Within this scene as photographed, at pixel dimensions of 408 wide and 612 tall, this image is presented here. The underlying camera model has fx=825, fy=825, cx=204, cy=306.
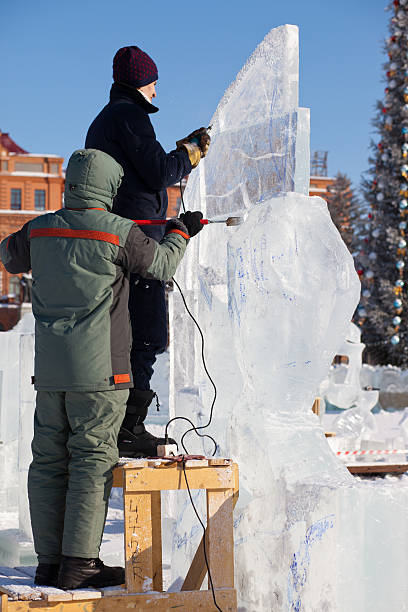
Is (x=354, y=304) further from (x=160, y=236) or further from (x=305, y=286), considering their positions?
(x=160, y=236)

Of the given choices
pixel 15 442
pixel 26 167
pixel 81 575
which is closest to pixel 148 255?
pixel 81 575

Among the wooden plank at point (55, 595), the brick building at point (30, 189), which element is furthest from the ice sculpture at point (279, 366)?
the brick building at point (30, 189)

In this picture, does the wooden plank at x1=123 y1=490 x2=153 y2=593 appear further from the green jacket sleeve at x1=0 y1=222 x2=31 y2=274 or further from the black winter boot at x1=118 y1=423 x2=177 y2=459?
the green jacket sleeve at x1=0 y1=222 x2=31 y2=274

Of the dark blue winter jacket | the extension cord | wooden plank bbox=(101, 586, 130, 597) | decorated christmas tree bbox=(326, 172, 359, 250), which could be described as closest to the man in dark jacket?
the dark blue winter jacket

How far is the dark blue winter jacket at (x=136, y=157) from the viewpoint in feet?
9.95

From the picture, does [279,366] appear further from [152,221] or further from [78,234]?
A: [78,234]

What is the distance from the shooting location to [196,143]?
10.7 ft

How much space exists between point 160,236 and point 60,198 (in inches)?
1481

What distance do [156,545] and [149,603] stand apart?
187 millimetres

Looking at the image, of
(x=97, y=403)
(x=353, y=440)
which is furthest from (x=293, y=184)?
(x=353, y=440)

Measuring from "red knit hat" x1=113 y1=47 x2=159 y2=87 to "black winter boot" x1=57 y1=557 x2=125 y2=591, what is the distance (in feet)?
5.92

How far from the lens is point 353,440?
7.66 m

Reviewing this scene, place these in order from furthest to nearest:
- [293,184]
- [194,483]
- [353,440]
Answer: [353,440], [293,184], [194,483]

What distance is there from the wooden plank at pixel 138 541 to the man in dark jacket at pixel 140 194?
1.71 ft
